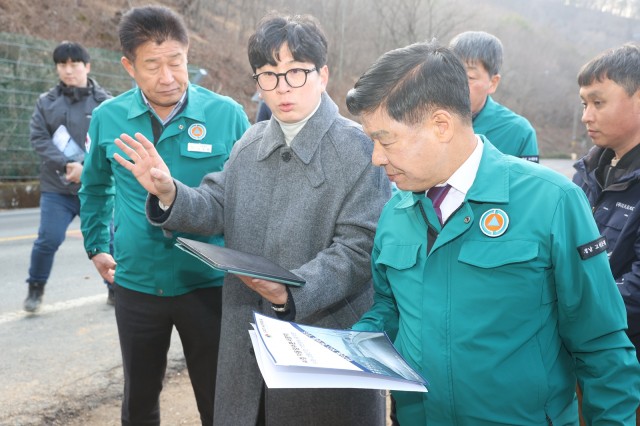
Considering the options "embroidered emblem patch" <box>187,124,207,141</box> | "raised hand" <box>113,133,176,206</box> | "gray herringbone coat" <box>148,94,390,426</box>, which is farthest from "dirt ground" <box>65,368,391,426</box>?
"raised hand" <box>113,133,176,206</box>

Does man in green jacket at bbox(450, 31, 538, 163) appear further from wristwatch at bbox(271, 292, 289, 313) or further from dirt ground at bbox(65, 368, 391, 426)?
wristwatch at bbox(271, 292, 289, 313)

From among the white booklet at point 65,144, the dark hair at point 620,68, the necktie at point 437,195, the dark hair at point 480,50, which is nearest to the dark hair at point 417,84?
the necktie at point 437,195

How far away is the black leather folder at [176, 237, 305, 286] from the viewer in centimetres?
180

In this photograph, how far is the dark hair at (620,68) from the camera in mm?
2594

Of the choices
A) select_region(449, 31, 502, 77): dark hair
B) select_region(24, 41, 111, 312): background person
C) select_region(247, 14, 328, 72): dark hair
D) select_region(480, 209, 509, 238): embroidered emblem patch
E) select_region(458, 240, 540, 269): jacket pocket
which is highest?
select_region(449, 31, 502, 77): dark hair

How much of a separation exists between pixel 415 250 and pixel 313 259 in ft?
1.57

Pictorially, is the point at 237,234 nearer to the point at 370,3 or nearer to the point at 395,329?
the point at 395,329

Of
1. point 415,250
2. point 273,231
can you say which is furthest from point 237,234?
point 415,250

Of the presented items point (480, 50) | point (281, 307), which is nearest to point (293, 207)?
point (281, 307)

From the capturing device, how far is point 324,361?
60.2 inches

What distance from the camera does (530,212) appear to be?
1663 millimetres

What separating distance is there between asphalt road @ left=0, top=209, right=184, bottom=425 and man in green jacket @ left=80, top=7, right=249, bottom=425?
1000 millimetres

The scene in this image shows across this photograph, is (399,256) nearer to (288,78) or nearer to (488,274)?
(488,274)

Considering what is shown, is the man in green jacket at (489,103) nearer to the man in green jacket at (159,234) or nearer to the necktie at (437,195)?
the man in green jacket at (159,234)
